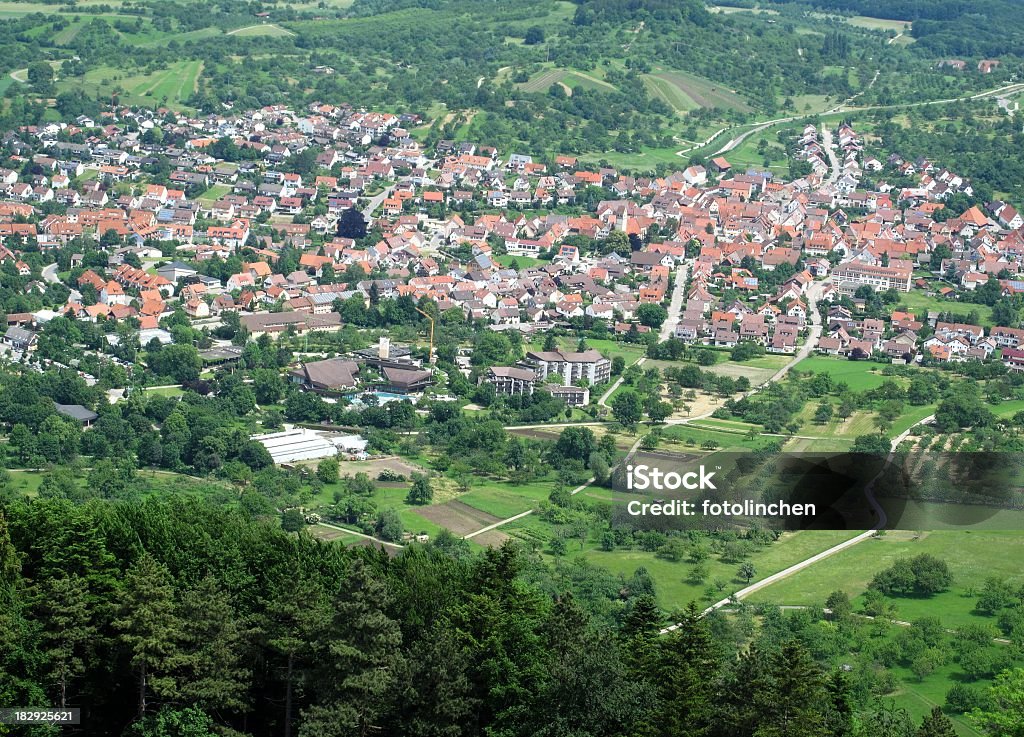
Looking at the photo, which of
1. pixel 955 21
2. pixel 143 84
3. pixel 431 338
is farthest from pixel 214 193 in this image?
pixel 955 21

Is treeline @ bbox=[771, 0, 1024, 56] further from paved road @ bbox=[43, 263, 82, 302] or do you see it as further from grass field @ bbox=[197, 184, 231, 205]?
paved road @ bbox=[43, 263, 82, 302]

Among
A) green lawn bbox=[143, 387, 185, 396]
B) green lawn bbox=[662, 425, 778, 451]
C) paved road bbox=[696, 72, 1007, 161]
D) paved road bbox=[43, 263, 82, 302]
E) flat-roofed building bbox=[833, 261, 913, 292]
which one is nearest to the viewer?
green lawn bbox=[662, 425, 778, 451]

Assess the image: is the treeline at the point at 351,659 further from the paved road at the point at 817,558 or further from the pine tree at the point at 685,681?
the paved road at the point at 817,558

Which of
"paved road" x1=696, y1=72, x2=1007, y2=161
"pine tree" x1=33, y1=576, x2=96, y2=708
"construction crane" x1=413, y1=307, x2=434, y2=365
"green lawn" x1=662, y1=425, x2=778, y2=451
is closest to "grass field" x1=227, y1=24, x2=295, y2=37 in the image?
"paved road" x1=696, y1=72, x2=1007, y2=161

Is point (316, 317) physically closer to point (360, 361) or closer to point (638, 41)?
point (360, 361)

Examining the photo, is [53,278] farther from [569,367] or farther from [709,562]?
[709,562]

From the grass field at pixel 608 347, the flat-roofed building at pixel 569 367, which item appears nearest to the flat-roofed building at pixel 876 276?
the grass field at pixel 608 347
